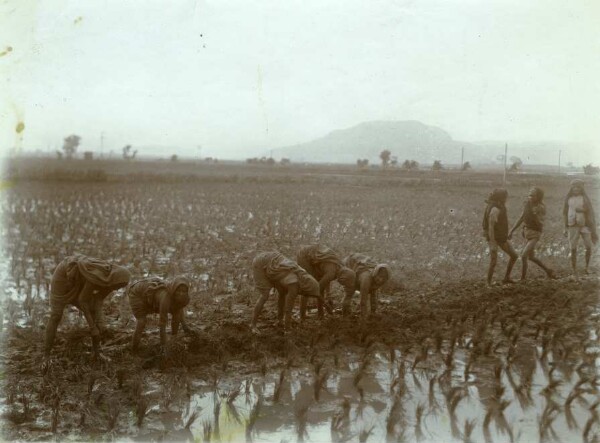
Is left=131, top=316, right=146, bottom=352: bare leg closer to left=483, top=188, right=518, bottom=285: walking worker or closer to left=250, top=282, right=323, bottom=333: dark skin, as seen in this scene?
left=250, top=282, right=323, bottom=333: dark skin

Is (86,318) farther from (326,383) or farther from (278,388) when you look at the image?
(326,383)

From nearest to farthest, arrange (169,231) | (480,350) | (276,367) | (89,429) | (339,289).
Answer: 1. (89,429)
2. (276,367)
3. (480,350)
4. (339,289)
5. (169,231)

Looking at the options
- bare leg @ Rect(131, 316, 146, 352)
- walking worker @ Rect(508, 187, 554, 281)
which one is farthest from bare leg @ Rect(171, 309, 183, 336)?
Answer: walking worker @ Rect(508, 187, 554, 281)

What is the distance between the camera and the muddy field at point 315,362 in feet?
13.1

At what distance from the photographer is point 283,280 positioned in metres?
5.75

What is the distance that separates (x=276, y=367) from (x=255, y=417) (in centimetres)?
104

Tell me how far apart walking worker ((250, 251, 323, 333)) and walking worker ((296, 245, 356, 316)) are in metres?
0.34

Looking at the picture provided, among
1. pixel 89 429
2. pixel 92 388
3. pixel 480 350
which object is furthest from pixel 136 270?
pixel 480 350

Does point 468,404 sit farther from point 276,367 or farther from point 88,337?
point 88,337

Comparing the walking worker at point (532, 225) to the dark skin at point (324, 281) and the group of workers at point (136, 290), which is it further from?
the group of workers at point (136, 290)

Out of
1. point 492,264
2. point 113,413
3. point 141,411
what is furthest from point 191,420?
point 492,264

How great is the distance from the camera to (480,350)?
5.40 metres

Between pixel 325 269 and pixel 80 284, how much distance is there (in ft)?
8.93

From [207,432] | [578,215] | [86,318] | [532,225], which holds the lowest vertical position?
[207,432]
